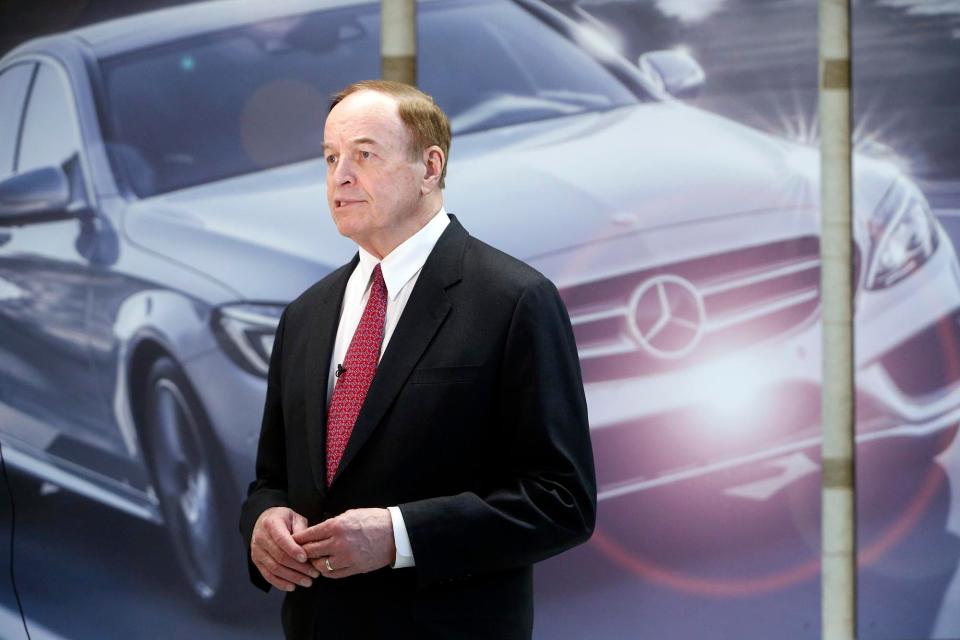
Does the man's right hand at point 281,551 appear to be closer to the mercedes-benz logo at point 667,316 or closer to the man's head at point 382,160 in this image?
the man's head at point 382,160

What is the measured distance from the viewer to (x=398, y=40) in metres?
2.75

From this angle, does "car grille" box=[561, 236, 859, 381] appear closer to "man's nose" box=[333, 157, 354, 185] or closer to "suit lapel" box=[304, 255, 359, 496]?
"suit lapel" box=[304, 255, 359, 496]

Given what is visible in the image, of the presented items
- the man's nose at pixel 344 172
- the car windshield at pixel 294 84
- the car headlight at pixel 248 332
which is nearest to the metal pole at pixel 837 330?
the car windshield at pixel 294 84

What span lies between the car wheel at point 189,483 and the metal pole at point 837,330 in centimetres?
151

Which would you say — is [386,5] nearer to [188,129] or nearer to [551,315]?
[188,129]

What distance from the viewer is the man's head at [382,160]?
119cm

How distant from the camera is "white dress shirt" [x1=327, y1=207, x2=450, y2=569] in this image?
1.22m

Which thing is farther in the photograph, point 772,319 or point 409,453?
point 772,319

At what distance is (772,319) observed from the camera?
8.80 feet

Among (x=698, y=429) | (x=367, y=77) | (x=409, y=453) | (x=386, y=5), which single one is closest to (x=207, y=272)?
(x=367, y=77)

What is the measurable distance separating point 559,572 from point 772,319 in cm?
83

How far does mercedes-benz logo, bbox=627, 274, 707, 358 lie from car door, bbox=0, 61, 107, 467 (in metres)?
1.40

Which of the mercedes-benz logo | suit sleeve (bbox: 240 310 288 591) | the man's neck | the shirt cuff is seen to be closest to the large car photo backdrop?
the mercedes-benz logo

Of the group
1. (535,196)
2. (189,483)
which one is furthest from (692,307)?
(189,483)
